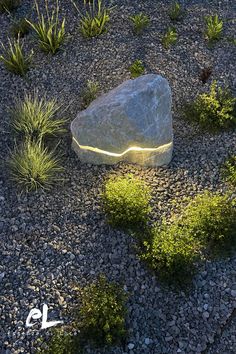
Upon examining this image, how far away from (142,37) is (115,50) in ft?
1.87

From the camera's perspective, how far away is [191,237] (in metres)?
6.40

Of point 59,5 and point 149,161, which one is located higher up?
point 59,5

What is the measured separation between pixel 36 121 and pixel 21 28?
7.42 feet

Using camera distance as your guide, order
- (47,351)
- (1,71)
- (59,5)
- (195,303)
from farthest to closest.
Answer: (59,5)
(1,71)
(195,303)
(47,351)

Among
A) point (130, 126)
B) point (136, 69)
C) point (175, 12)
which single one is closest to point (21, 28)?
point (136, 69)

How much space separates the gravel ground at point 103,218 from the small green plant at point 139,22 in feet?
0.46

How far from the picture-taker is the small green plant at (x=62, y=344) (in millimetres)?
5461

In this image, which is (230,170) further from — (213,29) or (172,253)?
(213,29)

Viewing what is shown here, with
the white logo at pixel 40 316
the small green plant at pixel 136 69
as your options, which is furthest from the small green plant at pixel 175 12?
the white logo at pixel 40 316

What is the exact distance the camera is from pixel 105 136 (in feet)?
22.2

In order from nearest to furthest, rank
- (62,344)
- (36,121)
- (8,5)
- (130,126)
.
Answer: (62,344) < (130,126) < (36,121) < (8,5)

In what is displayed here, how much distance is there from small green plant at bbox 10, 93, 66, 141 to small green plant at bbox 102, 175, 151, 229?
1256mm

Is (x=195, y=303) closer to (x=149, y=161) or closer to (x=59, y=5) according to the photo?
(x=149, y=161)

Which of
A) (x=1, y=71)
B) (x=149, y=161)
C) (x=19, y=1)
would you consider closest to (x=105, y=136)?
(x=149, y=161)
